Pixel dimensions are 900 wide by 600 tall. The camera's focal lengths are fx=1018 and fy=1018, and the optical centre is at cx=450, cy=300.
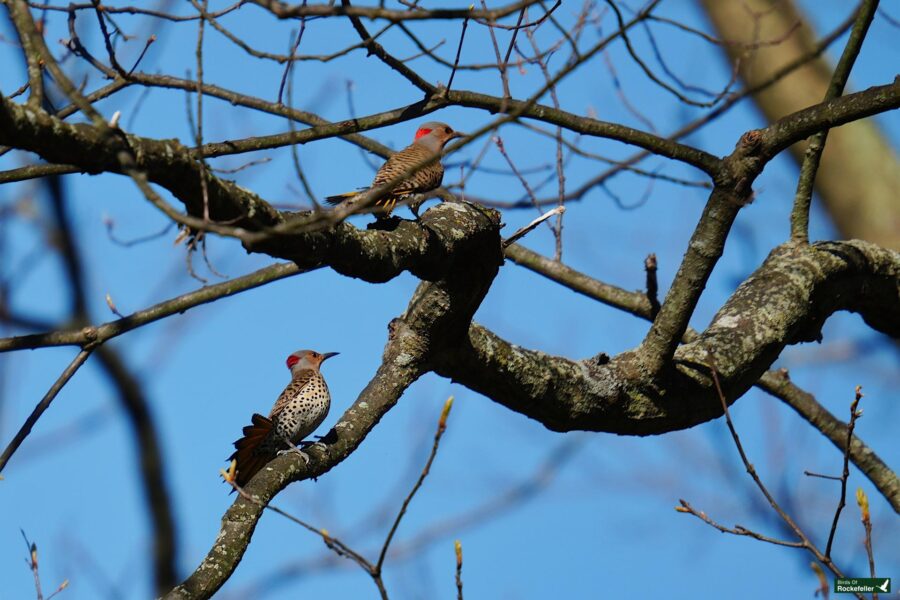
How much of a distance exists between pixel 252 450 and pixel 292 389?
0.92 meters

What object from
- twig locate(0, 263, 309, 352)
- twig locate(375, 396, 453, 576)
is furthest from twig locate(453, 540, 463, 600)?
twig locate(0, 263, 309, 352)

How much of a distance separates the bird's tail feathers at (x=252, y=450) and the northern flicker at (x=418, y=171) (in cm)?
94

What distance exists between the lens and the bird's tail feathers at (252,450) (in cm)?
377

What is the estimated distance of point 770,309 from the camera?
396cm

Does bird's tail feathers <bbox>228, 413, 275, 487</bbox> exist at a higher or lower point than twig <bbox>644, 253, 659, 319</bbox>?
lower

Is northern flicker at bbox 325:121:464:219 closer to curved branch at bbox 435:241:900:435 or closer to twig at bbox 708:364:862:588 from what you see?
curved branch at bbox 435:241:900:435

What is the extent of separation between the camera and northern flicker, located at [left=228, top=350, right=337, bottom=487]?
149 inches

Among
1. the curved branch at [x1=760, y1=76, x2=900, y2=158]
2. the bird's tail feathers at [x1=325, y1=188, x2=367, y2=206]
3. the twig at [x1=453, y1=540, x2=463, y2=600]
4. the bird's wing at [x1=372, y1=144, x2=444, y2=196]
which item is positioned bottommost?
the twig at [x1=453, y1=540, x2=463, y2=600]

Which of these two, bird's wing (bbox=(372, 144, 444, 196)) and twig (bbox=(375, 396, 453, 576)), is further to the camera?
bird's wing (bbox=(372, 144, 444, 196))

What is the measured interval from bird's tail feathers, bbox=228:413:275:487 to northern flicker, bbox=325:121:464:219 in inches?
36.9

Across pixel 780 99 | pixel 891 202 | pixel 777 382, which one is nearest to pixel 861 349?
pixel 891 202

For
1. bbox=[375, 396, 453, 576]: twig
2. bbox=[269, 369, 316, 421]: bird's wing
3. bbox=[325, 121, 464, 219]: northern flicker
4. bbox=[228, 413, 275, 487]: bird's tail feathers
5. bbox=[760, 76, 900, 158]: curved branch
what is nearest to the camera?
bbox=[375, 396, 453, 576]: twig

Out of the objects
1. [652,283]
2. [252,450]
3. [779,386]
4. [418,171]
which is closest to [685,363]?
[652,283]

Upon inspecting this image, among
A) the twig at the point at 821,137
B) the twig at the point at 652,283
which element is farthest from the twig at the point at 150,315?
the twig at the point at 821,137
